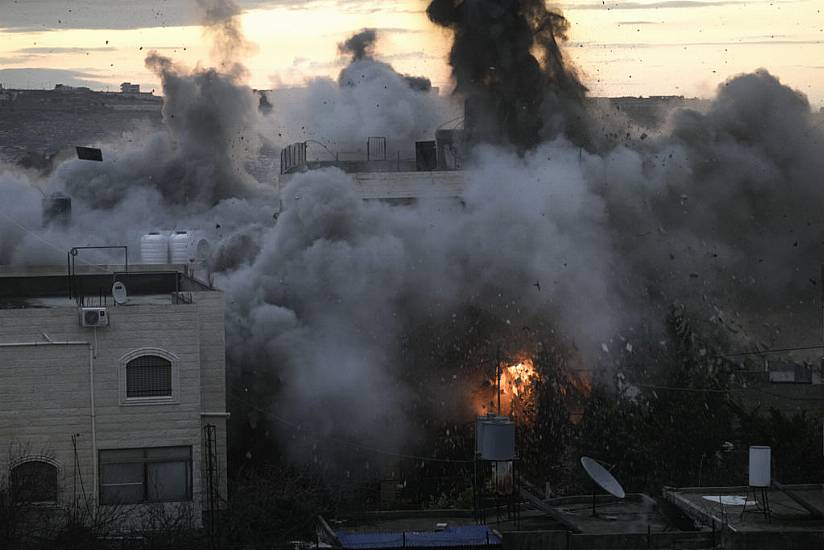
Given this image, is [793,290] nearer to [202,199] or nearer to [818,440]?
[818,440]

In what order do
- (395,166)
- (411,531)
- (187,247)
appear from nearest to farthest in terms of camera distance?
1. (411,531)
2. (187,247)
3. (395,166)

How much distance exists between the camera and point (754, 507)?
74.2 feet

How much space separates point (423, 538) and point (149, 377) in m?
6.05

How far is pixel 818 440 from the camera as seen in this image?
3127cm

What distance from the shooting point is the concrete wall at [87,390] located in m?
24.2

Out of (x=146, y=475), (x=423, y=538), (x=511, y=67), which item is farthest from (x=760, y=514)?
(x=511, y=67)

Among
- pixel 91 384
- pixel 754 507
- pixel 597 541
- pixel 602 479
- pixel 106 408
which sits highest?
pixel 91 384

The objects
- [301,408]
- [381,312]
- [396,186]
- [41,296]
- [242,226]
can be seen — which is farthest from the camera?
[242,226]

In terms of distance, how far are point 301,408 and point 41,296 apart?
725cm

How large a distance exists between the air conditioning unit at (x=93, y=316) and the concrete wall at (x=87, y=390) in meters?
0.19

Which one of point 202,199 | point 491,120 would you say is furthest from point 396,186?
point 202,199

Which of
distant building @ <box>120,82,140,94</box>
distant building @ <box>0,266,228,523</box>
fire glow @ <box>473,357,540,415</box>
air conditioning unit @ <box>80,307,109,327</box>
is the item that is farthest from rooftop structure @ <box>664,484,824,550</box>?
distant building @ <box>120,82,140,94</box>

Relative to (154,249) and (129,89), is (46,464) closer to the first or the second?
(154,249)

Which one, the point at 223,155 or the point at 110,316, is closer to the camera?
the point at 110,316
